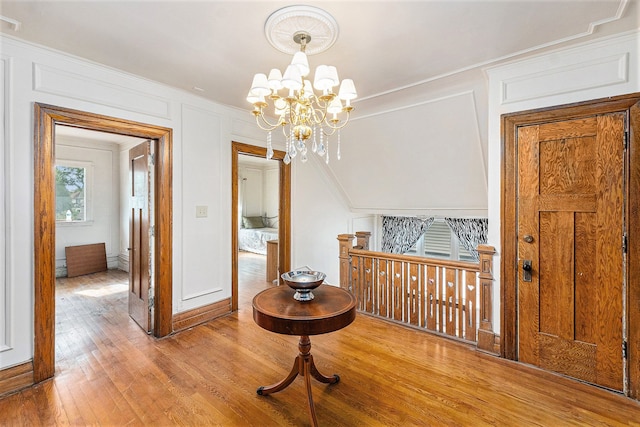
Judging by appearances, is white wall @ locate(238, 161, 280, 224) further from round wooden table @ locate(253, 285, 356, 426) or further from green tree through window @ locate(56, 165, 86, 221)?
round wooden table @ locate(253, 285, 356, 426)

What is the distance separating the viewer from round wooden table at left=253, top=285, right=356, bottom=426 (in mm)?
1714

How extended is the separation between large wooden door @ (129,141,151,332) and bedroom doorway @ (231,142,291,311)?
92 cm

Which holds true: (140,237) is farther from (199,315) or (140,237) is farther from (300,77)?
(300,77)

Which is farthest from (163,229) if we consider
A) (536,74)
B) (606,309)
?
(606,309)

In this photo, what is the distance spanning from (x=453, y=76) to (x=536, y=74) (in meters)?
0.62

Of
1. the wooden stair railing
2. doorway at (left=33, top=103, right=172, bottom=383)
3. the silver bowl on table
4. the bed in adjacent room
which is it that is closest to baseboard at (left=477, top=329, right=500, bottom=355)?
the wooden stair railing

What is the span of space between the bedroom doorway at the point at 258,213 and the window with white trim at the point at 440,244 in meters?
2.82

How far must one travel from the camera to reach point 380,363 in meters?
2.52

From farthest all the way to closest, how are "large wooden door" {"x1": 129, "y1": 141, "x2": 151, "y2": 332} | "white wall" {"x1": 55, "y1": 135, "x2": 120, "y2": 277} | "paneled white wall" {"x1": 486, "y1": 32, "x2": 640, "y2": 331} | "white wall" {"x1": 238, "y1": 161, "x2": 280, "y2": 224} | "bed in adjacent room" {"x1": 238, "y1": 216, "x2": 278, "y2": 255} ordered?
1. "white wall" {"x1": 238, "y1": 161, "x2": 280, "y2": 224}
2. "bed in adjacent room" {"x1": 238, "y1": 216, "x2": 278, "y2": 255}
3. "white wall" {"x1": 55, "y1": 135, "x2": 120, "y2": 277}
4. "large wooden door" {"x1": 129, "y1": 141, "x2": 151, "y2": 332}
5. "paneled white wall" {"x1": 486, "y1": 32, "x2": 640, "y2": 331}

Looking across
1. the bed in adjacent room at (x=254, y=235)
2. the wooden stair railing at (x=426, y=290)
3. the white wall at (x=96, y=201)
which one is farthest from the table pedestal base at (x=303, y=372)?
the bed in adjacent room at (x=254, y=235)

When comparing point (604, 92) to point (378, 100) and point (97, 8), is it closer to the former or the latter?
point (378, 100)

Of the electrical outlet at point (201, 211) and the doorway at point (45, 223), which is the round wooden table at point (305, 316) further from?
the doorway at point (45, 223)

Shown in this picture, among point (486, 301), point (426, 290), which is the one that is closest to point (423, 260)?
point (426, 290)

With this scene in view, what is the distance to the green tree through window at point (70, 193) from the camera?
5.41m
